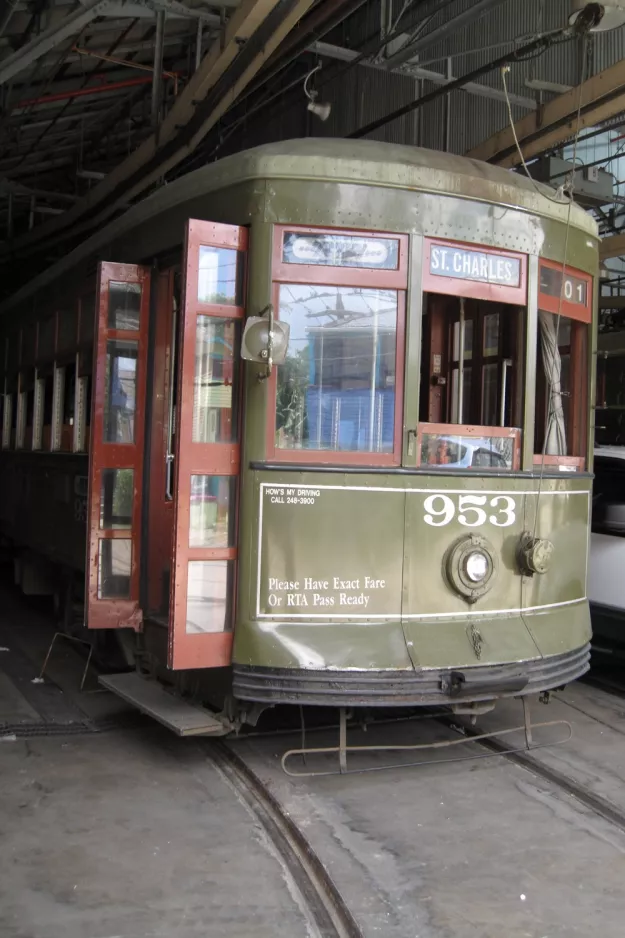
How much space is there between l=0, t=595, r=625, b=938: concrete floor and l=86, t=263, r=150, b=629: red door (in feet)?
2.85

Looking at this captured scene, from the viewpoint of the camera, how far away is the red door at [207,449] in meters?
4.24

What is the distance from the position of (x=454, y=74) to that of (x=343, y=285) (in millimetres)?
7179

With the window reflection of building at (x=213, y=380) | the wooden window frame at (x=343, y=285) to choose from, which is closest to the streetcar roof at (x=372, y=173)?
the wooden window frame at (x=343, y=285)

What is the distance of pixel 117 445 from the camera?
201 inches

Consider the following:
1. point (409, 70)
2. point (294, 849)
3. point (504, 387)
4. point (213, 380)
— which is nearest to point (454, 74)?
point (409, 70)

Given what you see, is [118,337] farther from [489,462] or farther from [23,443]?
[23,443]

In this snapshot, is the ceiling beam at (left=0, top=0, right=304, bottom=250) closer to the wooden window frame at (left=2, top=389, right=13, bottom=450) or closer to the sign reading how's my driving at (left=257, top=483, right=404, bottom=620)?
the wooden window frame at (left=2, top=389, right=13, bottom=450)

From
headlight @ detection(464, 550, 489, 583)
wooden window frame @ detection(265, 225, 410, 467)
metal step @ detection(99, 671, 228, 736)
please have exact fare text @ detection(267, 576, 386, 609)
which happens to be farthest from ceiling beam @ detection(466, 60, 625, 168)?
metal step @ detection(99, 671, 228, 736)

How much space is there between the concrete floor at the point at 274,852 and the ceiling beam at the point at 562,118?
428cm

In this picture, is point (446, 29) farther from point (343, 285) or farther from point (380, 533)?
point (380, 533)

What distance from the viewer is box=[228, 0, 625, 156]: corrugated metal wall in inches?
359

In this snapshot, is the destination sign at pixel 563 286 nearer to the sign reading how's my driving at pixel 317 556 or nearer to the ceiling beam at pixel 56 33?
the sign reading how's my driving at pixel 317 556

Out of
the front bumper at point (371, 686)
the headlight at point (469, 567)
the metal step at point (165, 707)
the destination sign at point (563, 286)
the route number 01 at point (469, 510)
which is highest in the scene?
the destination sign at point (563, 286)

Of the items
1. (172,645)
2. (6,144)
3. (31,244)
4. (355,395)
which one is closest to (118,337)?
(355,395)
